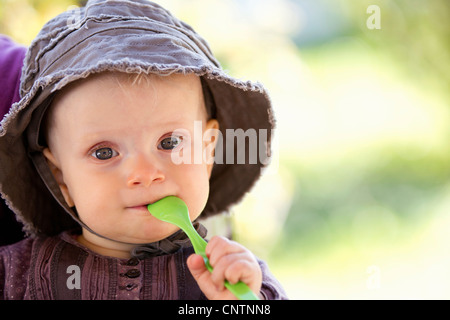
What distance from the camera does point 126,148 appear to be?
734 millimetres

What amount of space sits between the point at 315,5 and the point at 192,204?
5.11 ft

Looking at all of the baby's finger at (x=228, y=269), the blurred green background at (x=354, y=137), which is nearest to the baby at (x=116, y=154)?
the baby's finger at (x=228, y=269)

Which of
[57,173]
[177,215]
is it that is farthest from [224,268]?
[57,173]

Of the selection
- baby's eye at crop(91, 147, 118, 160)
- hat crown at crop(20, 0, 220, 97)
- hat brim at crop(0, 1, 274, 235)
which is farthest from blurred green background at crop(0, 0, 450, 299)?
baby's eye at crop(91, 147, 118, 160)

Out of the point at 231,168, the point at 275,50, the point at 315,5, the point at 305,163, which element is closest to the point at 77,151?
the point at 231,168

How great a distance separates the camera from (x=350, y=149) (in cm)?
209

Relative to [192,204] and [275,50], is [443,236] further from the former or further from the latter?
[192,204]

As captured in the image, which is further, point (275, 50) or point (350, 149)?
point (350, 149)

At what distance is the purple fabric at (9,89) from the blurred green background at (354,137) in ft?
2.56

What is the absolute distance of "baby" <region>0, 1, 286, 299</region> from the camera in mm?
725

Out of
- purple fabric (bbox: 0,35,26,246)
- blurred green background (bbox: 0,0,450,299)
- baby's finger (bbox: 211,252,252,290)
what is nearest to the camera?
baby's finger (bbox: 211,252,252,290)

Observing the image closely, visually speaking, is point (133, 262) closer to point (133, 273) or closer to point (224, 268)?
point (133, 273)

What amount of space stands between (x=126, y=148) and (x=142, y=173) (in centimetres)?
4

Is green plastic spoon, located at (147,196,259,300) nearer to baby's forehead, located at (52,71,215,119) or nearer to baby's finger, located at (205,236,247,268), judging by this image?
baby's finger, located at (205,236,247,268)
